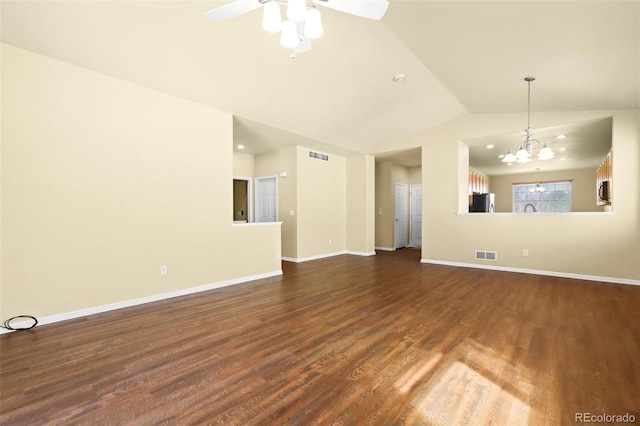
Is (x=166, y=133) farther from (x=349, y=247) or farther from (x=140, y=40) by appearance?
(x=349, y=247)

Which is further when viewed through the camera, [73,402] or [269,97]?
[269,97]

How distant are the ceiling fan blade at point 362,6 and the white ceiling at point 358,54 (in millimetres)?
1166

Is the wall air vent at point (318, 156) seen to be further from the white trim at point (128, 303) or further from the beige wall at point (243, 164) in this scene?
the white trim at point (128, 303)

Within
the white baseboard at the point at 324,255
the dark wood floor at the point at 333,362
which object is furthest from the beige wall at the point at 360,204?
the dark wood floor at the point at 333,362

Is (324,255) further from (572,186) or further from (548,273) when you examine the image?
(572,186)

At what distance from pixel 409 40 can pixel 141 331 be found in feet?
14.5

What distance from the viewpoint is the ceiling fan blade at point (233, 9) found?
76.4 inches

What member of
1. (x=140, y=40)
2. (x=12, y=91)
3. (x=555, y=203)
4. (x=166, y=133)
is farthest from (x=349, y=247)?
(x=555, y=203)

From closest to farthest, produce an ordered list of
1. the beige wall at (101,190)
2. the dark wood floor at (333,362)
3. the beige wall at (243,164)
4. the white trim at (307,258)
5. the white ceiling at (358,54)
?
the dark wood floor at (333,362) → the white ceiling at (358,54) → the beige wall at (101,190) → the white trim at (307,258) → the beige wall at (243,164)

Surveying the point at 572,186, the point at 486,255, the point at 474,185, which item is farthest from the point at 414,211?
the point at 572,186

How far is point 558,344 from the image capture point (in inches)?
98.4

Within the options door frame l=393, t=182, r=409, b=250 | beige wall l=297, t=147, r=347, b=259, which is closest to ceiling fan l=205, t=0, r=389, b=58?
beige wall l=297, t=147, r=347, b=259

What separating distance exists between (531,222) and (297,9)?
5.69m

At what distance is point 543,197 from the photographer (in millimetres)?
10359
